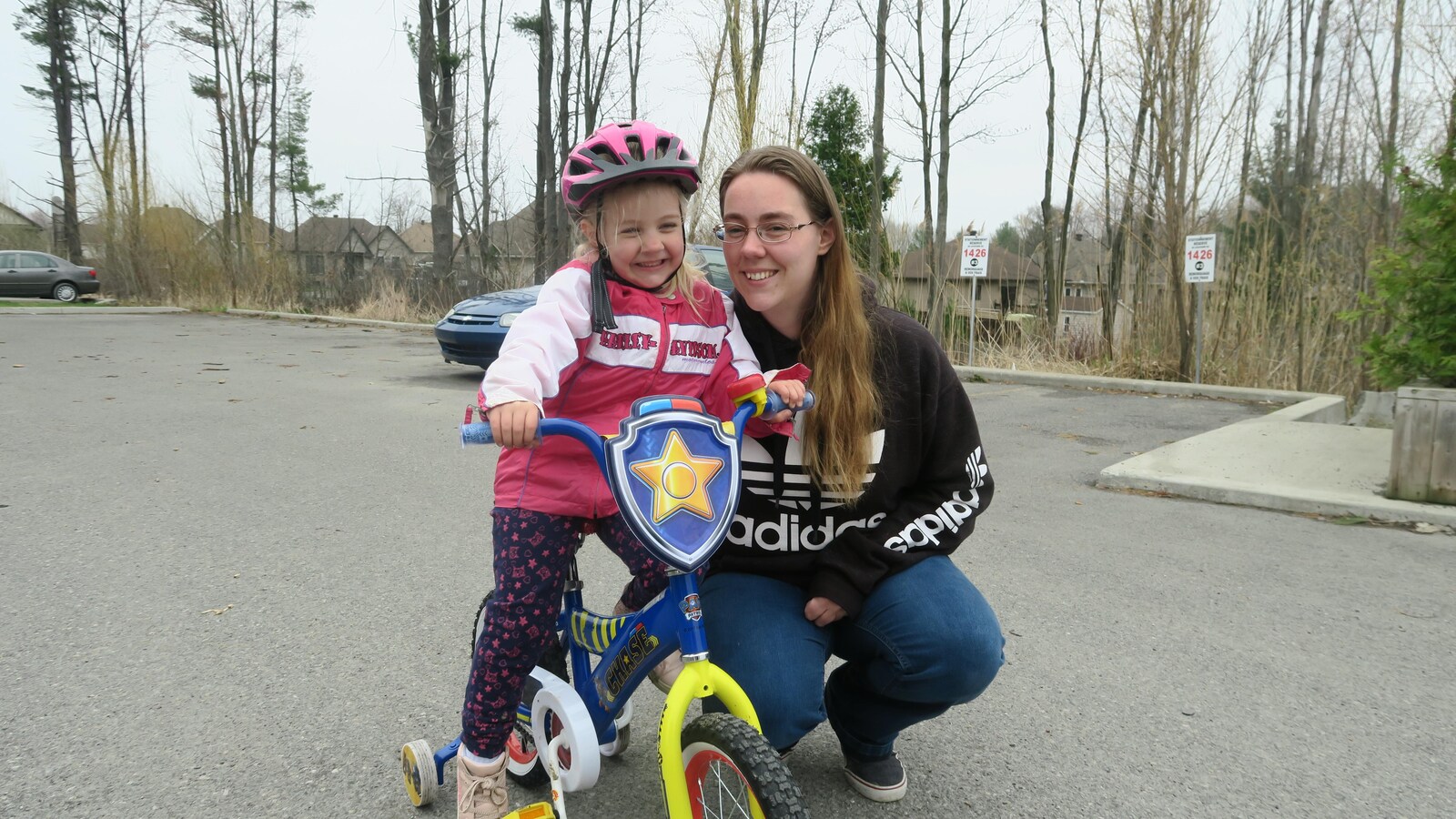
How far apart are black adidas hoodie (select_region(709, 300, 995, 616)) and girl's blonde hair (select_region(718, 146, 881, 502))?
0.17 feet

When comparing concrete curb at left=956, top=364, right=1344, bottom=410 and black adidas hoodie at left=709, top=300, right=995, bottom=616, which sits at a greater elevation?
black adidas hoodie at left=709, top=300, right=995, bottom=616

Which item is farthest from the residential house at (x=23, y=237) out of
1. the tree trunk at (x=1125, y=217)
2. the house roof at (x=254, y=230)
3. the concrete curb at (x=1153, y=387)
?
the tree trunk at (x=1125, y=217)

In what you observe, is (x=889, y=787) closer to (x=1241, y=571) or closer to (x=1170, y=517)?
(x=1241, y=571)

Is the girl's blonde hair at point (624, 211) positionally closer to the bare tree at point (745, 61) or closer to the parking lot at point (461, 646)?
the parking lot at point (461, 646)

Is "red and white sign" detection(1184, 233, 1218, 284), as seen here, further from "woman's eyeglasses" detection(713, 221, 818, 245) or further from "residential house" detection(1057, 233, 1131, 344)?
"woman's eyeglasses" detection(713, 221, 818, 245)

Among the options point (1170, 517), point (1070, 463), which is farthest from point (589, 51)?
point (1170, 517)

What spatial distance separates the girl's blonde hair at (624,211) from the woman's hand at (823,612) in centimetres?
75

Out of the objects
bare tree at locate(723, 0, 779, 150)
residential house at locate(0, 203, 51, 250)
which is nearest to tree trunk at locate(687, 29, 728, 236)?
bare tree at locate(723, 0, 779, 150)

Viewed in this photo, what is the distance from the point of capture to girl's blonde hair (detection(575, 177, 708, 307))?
2.16 meters

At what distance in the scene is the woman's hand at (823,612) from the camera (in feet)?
7.43

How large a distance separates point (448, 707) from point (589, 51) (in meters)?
20.9

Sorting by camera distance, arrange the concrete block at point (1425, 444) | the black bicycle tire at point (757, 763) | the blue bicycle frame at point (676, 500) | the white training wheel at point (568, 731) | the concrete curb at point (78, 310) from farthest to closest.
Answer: the concrete curb at point (78, 310), the concrete block at point (1425, 444), the white training wheel at point (568, 731), the blue bicycle frame at point (676, 500), the black bicycle tire at point (757, 763)

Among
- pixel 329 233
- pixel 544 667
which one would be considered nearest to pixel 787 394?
pixel 544 667

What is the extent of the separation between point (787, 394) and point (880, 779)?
1010 mm
